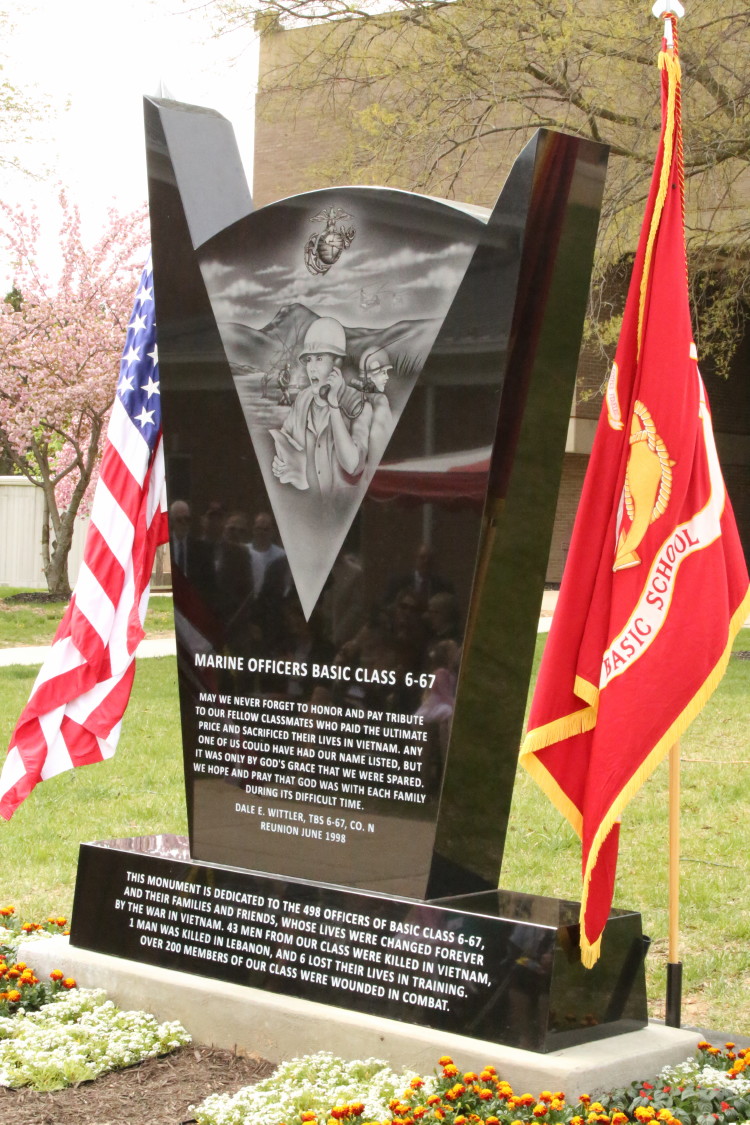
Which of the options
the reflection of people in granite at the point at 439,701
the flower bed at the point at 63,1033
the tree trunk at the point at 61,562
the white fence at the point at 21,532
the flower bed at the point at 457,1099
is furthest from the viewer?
the white fence at the point at 21,532

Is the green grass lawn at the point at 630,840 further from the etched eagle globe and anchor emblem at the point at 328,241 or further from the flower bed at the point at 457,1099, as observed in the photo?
the etched eagle globe and anchor emblem at the point at 328,241

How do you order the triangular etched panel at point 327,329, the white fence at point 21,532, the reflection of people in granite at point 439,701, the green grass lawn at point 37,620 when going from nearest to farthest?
the reflection of people in granite at point 439,701, the triangular etched panel at point 327,329, the green grass lawn at point 37,620, the white fence at point 21,532

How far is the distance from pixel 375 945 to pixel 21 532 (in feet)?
88.1

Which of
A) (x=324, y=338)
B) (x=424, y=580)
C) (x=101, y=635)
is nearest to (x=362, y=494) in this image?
(x=424, y=580)

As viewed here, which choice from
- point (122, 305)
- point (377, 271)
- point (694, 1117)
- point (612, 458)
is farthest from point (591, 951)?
point (122, 305)

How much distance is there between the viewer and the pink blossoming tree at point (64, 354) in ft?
76.8

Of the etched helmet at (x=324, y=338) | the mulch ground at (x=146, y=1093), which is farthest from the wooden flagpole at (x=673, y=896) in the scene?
the etched helmet at (x=324, y=338)

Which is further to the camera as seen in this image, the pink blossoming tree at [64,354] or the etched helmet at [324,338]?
the pink blossoming tree at [64,354]

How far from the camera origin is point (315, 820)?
15.8 ft

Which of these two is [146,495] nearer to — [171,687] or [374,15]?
[171,687]

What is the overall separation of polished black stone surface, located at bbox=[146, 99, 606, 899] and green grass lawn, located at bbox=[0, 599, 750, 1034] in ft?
4.84

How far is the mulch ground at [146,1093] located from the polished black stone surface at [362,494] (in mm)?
684

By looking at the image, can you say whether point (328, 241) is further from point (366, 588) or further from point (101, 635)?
point (101, 635)

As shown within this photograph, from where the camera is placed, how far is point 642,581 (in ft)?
13.9
